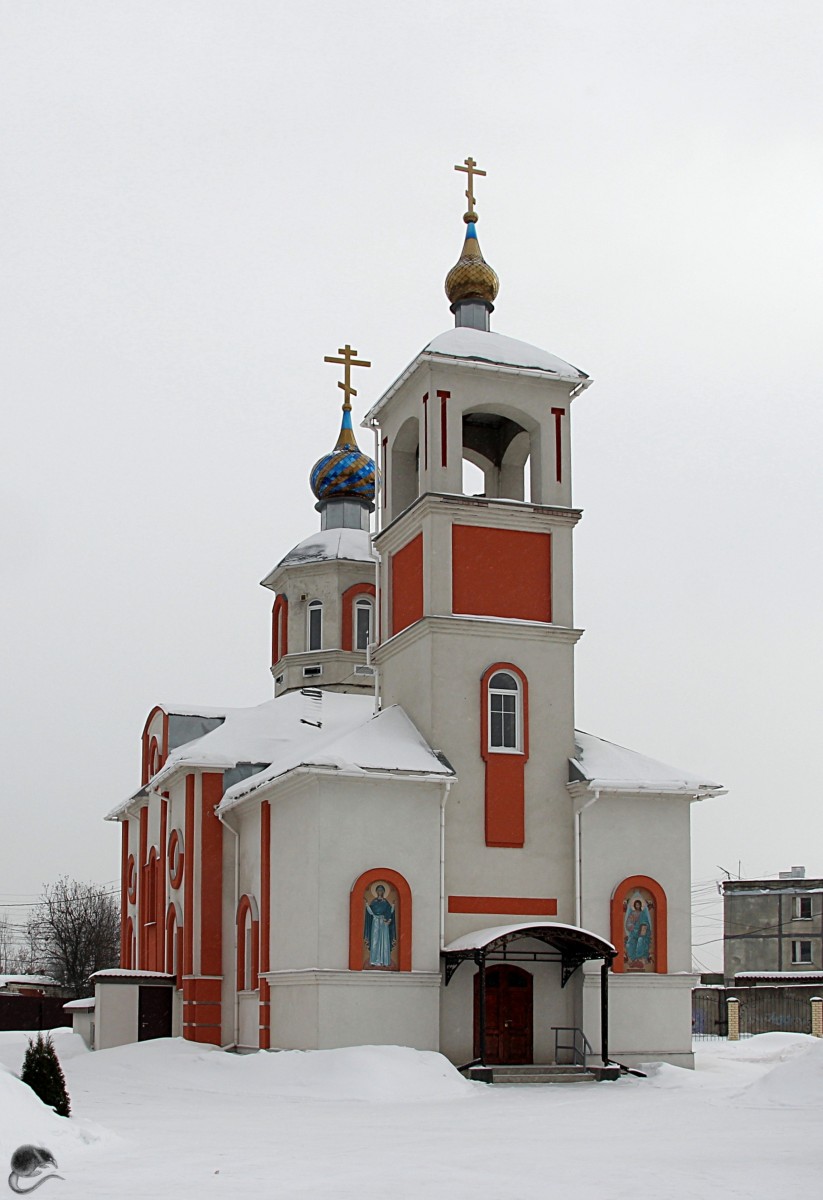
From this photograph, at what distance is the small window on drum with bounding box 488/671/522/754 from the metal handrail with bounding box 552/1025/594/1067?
415 centimetres

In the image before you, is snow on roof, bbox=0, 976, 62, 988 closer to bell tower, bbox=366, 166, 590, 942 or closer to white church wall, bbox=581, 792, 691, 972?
bell tower, bbox=366, 166, 590, 942

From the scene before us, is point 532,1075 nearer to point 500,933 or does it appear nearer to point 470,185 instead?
point 500,933

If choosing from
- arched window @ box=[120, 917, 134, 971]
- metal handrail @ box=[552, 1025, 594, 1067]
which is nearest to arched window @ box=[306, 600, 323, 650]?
arched window @ box=[120, 917, 134, 971]

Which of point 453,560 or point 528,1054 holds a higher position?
point 453,560

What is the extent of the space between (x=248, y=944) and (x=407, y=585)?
6348 millimetres

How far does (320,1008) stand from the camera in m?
20.7

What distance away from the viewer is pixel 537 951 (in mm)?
22234

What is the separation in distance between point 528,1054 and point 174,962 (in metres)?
7.83

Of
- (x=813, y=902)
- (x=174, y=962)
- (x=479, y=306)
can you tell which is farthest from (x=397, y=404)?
(x=813, y=902)

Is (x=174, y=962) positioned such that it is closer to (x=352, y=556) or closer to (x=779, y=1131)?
(x=352, y=556)

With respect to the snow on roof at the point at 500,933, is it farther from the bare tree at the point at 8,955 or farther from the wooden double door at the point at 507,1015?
the bare tree at the point at 8,955

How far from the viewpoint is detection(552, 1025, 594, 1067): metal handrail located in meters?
22.0

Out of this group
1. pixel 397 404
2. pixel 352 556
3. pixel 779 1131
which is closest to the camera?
pixel 779 1131

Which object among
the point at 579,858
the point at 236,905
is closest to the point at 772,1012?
the point at 579,858
